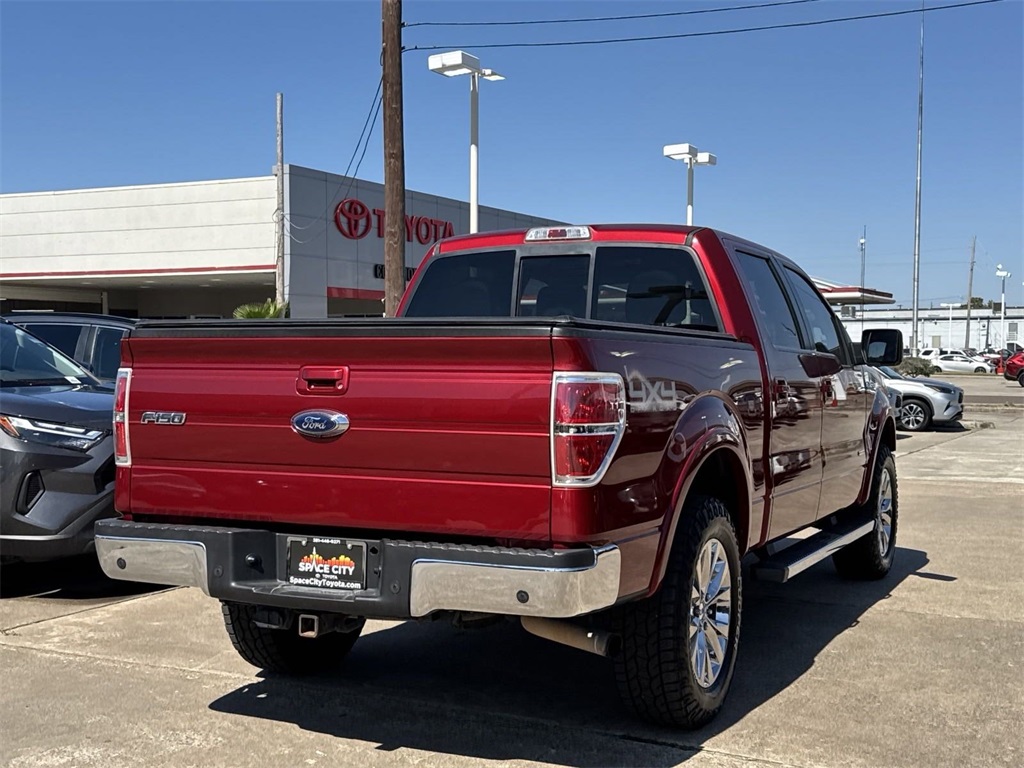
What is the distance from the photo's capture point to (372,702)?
4848 mm

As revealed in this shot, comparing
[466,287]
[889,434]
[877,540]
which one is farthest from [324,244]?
[466,287]

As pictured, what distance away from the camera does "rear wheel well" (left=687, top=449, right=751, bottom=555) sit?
4703 millimetres

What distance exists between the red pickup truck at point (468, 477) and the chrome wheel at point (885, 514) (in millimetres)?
2427

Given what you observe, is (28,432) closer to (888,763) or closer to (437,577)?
(437,577)

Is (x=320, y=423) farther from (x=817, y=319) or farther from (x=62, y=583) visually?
(x=62, y=583)

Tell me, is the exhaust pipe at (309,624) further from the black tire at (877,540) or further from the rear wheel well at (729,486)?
the black tire at (877,540)

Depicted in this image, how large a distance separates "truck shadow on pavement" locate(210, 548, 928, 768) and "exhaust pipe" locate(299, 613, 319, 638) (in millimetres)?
528

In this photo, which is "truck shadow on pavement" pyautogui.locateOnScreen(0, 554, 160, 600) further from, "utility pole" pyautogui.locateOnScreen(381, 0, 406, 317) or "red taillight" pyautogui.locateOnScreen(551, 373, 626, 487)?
"utility pole" pyautogui.locateOnScreen(381, 0, 406, 317)

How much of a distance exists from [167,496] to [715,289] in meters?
2.66

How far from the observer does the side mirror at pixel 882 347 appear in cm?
712

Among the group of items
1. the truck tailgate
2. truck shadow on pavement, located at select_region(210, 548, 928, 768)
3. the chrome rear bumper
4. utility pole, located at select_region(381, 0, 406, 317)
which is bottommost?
truck shadow on pavement, located at select_region(210, 548, 928, 768)

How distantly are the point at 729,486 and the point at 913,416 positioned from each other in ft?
59.2

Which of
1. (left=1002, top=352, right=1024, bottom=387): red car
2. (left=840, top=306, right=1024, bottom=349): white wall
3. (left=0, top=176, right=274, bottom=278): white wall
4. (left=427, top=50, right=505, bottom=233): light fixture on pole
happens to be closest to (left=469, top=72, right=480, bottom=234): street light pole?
(left=427, top=50, right=505, bottom=233): light fixture on pole

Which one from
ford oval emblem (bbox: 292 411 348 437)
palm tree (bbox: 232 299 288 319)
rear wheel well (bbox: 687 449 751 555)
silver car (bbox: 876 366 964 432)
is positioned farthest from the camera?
palm tree (bbox: 232 299 288 319)
